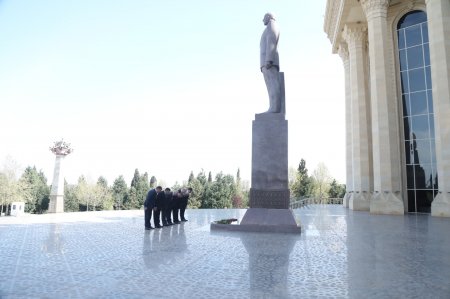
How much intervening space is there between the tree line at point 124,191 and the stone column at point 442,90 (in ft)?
117

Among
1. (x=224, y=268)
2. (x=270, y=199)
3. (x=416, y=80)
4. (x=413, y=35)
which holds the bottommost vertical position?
(x=224, y=268)

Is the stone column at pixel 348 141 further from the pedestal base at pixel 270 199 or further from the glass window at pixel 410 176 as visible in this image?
the pedestal base at pixel 270 199

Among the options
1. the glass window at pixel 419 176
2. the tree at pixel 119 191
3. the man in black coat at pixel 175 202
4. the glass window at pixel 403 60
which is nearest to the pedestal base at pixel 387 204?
the glass window at pixel 419 176

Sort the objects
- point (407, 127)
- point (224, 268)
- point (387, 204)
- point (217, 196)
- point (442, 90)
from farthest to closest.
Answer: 1. point (217, 196)
2. point (407, 127)
3. point (387, 204)
4. point (442, 90)
5. point (224, 268)

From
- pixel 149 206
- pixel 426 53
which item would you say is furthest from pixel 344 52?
pixel 149 206

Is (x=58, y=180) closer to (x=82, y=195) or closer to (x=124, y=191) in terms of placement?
(x=82, y=195)

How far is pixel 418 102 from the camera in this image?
22891 mm

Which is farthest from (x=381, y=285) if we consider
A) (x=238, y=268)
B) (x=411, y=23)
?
(x=411, y=23)

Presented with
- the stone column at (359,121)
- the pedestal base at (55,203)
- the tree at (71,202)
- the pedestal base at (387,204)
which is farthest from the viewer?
the tree at (71,202)

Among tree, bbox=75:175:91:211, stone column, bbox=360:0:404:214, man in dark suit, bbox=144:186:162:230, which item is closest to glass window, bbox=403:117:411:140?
stone column, bbox=360:0:404:214

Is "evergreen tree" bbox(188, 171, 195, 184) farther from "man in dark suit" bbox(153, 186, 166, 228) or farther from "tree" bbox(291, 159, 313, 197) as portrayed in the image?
"man in dark suit" bbox(153, 186, 166, 228)

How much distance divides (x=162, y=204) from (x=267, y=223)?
4167 mm

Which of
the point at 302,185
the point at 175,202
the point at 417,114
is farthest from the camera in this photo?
the point at 302,185

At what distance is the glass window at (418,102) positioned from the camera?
22609 mm
